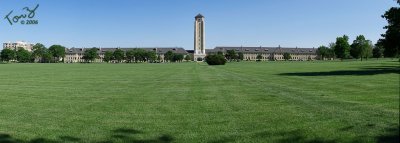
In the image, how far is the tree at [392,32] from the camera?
117ft

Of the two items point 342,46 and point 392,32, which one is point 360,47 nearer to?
point 342,46

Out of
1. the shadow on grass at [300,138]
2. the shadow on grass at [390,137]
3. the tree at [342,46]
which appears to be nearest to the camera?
the shadow on grass at [390,137]

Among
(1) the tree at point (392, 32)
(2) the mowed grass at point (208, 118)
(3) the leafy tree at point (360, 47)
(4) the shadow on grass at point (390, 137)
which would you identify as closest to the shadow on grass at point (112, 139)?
(2) the mowed grass at point (208, 118)

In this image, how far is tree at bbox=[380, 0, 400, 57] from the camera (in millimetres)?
35688

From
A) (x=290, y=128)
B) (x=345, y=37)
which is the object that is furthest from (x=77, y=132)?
(x=345, y=37)

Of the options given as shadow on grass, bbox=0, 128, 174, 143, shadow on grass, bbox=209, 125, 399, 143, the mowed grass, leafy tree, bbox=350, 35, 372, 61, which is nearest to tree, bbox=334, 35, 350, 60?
leafy tree, bbox=350, 35, 372, 61

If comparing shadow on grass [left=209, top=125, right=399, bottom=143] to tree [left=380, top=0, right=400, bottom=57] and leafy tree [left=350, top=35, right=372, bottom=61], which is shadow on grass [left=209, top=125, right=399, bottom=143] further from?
leafy tree [left=350, top=35, right=372, bottom=61]

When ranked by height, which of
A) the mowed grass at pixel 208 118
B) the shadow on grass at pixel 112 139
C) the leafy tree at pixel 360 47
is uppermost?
the leafy tree at pixel 360 47

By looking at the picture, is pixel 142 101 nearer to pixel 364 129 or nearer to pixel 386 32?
pixel 364 129

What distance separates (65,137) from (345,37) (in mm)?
132694

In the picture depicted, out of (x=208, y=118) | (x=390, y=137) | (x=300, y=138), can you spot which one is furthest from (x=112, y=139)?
(x=390, y=137)

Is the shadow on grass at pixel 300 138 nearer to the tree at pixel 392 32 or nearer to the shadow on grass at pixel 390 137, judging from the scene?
the shadow on grass at pixel 390 137

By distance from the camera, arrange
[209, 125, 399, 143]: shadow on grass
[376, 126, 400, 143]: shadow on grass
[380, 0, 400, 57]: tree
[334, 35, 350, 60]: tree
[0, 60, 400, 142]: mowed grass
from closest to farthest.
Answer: [376, 126, 400, 143]: shadow on grass, [209, 125, 399, 143]: shadow on grass, [0, 60, 400, 142]: mowed grass, [380, 0, 400, 57]: tree, [334, 35, 350, 60]: tree

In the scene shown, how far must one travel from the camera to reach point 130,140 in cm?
940
